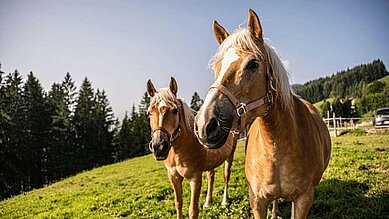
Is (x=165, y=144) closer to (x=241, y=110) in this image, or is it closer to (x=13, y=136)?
(x=241, y=110)

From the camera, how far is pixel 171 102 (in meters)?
4.75

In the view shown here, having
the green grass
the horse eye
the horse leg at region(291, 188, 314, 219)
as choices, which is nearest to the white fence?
the green grass

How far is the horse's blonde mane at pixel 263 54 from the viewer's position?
231 centimetres

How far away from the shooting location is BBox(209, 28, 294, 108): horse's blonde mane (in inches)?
90.8

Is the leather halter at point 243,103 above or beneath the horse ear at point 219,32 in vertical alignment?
beneath

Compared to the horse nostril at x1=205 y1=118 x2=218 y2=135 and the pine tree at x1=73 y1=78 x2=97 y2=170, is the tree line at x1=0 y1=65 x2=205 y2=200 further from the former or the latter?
the horse nostril at x1=205 y1=118 x2=218 y2=135

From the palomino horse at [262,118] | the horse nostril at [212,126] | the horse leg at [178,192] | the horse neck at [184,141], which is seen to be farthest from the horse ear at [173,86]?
the horse nostril at [212,126]

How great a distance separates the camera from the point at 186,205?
6.77 metres

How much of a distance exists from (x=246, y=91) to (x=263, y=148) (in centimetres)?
96

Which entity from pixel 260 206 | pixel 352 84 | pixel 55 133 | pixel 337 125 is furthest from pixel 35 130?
pixel 352 84

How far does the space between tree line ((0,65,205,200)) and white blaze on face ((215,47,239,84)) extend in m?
25.2

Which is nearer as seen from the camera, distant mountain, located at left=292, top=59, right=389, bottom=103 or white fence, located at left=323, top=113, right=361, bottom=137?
white fence, located at left=323, top=113, right=361, bottom=137

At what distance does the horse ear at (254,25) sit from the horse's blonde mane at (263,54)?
2.0 inches

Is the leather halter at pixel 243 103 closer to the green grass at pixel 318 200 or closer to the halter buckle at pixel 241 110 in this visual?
the halter buckle at pixel 241 110
